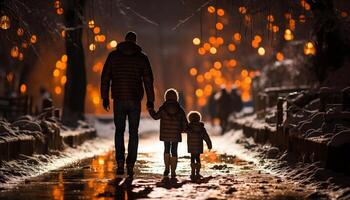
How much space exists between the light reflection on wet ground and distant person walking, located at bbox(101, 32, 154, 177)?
0.65 m

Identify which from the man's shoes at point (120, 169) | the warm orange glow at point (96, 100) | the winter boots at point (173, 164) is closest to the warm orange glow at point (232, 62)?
the warm orange glow at point (96, 100)

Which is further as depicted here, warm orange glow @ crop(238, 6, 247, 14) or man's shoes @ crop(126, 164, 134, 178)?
warm orange glow @ crop(238, 6, 247, 14)

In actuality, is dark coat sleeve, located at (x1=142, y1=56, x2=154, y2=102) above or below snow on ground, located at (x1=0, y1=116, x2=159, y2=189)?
above

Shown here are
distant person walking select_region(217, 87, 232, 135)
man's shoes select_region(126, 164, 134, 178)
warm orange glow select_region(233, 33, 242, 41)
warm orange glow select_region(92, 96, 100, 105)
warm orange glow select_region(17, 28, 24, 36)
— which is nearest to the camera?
man's shoes select_region(126, 164, 134, 178)

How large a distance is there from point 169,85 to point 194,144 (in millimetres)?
76183

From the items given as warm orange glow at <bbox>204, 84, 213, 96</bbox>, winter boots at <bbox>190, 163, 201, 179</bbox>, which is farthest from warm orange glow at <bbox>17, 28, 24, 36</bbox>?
warm orange glow at <bbox>204, 84, 213, 96</bbox>

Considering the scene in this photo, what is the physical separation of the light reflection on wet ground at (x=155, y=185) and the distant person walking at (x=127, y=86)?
2.12 feet

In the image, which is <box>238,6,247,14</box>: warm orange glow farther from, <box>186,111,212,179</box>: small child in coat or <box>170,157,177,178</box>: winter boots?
<box>170,157,177,178</box>: winter boots

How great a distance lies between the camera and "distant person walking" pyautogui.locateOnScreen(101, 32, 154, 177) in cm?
1302

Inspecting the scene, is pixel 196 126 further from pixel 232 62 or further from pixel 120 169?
pixel 232 62

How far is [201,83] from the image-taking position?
89.9m

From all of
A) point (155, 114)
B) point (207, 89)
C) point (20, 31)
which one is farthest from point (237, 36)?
point (207, 89)

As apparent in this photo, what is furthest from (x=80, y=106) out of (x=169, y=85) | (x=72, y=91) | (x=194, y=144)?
(x=169, y=85)

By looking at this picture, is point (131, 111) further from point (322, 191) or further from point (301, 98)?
point (301, 98)
